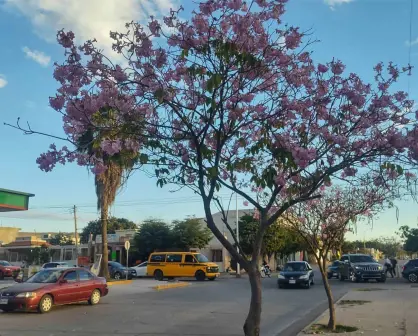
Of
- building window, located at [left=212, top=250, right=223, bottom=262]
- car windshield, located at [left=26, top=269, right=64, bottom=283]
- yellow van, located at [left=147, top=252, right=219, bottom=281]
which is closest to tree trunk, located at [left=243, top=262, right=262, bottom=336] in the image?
car windshield, located at [left=26, top=269, right=64, bottom=283]

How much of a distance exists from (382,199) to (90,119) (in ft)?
26.4

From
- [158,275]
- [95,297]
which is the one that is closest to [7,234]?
[158,275]

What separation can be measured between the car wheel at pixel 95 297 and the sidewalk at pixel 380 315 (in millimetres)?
8211

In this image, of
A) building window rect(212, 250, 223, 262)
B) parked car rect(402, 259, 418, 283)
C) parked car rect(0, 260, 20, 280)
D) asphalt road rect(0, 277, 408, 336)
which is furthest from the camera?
building window rect(212, 250, 223, 262)

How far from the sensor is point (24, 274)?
34.6 m

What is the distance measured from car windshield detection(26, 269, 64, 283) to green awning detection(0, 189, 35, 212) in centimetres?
374

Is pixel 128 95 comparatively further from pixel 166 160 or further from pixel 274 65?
pixel 274 65

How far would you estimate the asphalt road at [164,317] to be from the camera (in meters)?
12.2

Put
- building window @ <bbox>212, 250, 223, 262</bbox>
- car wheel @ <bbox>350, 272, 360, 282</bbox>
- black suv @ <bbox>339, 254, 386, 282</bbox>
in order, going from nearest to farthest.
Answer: black suv @ <bbox>339, 254, 386, 282</bbox> → car wheel @ <bbox>350, 272, 360, 282</bbox> → building window @ <bbox>212, 250, 223, 262</bbox>

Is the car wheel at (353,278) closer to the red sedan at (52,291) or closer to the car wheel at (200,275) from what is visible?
the car wheel at (200,275)

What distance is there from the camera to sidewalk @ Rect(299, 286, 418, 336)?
1127 cm

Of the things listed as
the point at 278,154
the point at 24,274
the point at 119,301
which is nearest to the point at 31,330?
the point at 119,301

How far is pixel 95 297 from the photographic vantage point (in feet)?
59.2

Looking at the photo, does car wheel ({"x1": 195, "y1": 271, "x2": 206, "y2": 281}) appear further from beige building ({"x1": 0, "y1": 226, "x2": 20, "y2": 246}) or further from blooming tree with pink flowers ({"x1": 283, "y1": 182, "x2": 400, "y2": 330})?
beige building ({"x1": 0, "y1": 226, "x2": 20, "y2": 246})
